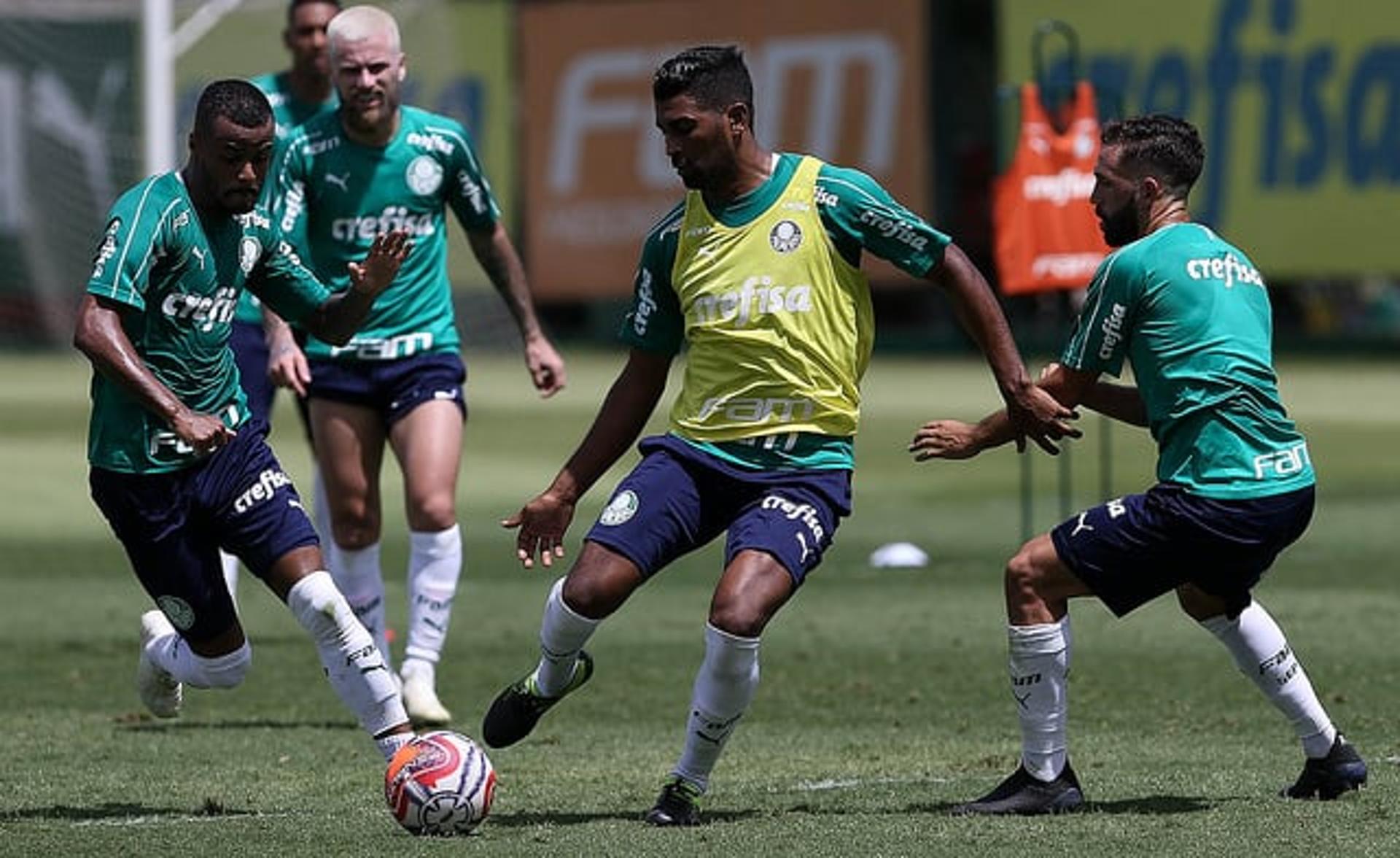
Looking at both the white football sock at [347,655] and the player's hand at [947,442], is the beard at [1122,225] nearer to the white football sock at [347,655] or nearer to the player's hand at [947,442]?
the player's hand at [947,442]

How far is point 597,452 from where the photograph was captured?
8.50 m

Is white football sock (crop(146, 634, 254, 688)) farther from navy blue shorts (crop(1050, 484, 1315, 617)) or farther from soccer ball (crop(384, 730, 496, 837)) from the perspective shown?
navy blue shorts (crop(1050, 484, 1315, 617))

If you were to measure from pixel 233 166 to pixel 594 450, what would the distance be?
4.48 ft

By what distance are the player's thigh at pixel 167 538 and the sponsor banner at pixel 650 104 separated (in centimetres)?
2723

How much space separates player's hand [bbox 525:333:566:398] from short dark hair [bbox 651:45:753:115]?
282cm

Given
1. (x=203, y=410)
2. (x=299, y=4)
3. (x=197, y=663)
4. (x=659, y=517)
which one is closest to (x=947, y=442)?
(x=659, y=517)

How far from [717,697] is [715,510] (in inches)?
23.5

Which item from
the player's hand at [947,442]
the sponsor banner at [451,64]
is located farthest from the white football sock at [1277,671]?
the sponsor banner at [451,64]

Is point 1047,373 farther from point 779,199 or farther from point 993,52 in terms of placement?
point 993,52

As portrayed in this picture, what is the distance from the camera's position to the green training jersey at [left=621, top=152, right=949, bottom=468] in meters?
8.21

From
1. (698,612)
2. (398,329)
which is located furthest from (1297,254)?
(398,329)

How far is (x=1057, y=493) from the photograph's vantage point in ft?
65.8

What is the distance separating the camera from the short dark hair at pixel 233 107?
8.26 metres

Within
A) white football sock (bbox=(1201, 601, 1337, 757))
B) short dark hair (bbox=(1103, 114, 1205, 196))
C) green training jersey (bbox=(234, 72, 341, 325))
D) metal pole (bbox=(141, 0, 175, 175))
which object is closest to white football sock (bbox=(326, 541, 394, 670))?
green training jersey (bbox=(234, 72, 341, 325))
